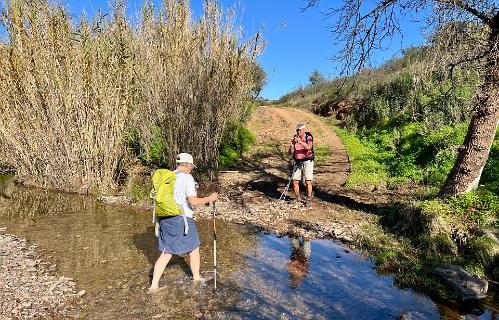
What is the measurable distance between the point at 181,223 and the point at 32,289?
7.40 ft

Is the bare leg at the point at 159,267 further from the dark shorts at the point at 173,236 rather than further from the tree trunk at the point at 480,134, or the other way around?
the tree trunk at the point at 480,134

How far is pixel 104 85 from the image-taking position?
436 inches

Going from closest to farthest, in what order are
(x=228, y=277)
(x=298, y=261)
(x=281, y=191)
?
1. (x=228, y=277)
2. (x=298, y=261)
3. (x=281, y=191)

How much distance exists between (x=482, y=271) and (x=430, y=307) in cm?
173

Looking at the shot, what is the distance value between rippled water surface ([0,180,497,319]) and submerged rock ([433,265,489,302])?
0.54 feet

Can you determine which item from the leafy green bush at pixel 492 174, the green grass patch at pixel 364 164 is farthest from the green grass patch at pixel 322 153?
the leafy green bush at pixel 492 174

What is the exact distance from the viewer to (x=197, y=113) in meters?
12.3

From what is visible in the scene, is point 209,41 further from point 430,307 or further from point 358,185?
point 430,307

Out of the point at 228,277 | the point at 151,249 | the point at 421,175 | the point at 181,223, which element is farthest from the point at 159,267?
the point at 421,175

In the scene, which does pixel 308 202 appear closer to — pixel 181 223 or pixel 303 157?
pixel 303 157

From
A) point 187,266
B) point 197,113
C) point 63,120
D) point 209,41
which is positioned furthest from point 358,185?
point 63,120

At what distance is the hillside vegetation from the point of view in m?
7.11

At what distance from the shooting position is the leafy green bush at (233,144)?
16211mm

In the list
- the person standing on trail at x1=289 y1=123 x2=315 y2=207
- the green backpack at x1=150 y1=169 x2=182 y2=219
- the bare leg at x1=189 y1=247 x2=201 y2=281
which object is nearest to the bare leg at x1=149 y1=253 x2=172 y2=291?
the bare leg at x1=189 y1=247 x2=201 y2=281
